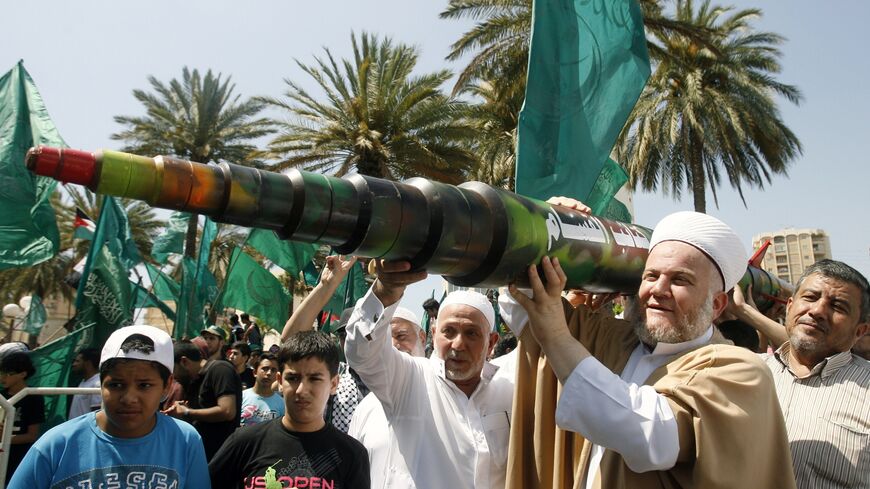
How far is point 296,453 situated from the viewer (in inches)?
119

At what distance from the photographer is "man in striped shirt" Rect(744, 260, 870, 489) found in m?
2.62

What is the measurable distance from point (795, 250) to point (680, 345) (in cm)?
7338

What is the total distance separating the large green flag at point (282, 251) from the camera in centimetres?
1016

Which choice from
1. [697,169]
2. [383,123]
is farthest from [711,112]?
[383,123]

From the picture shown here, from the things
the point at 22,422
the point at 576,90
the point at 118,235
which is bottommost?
the point at 22,422

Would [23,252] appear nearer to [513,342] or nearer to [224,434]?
[224,434]

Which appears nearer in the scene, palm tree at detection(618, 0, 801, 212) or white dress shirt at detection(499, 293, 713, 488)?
white dress shirt at detection(499, 293, 713, 488)

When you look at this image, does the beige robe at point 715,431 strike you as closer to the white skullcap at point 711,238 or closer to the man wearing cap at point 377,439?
the white skullcap at point 711,238

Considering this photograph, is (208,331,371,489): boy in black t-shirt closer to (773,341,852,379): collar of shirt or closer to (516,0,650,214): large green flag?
(516,0,650,214): large green flag

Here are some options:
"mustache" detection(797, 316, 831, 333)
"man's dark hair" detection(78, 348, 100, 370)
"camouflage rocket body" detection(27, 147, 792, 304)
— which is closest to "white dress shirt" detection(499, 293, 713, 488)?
"camouflage rocket body" detection(27, 147, 792, 304)

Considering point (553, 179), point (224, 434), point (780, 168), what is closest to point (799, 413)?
point (553, 179)

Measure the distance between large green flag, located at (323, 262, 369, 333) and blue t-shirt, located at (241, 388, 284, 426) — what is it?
3153 millimetres

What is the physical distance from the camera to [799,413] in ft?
9.40

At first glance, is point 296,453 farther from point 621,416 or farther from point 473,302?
point 621,416
